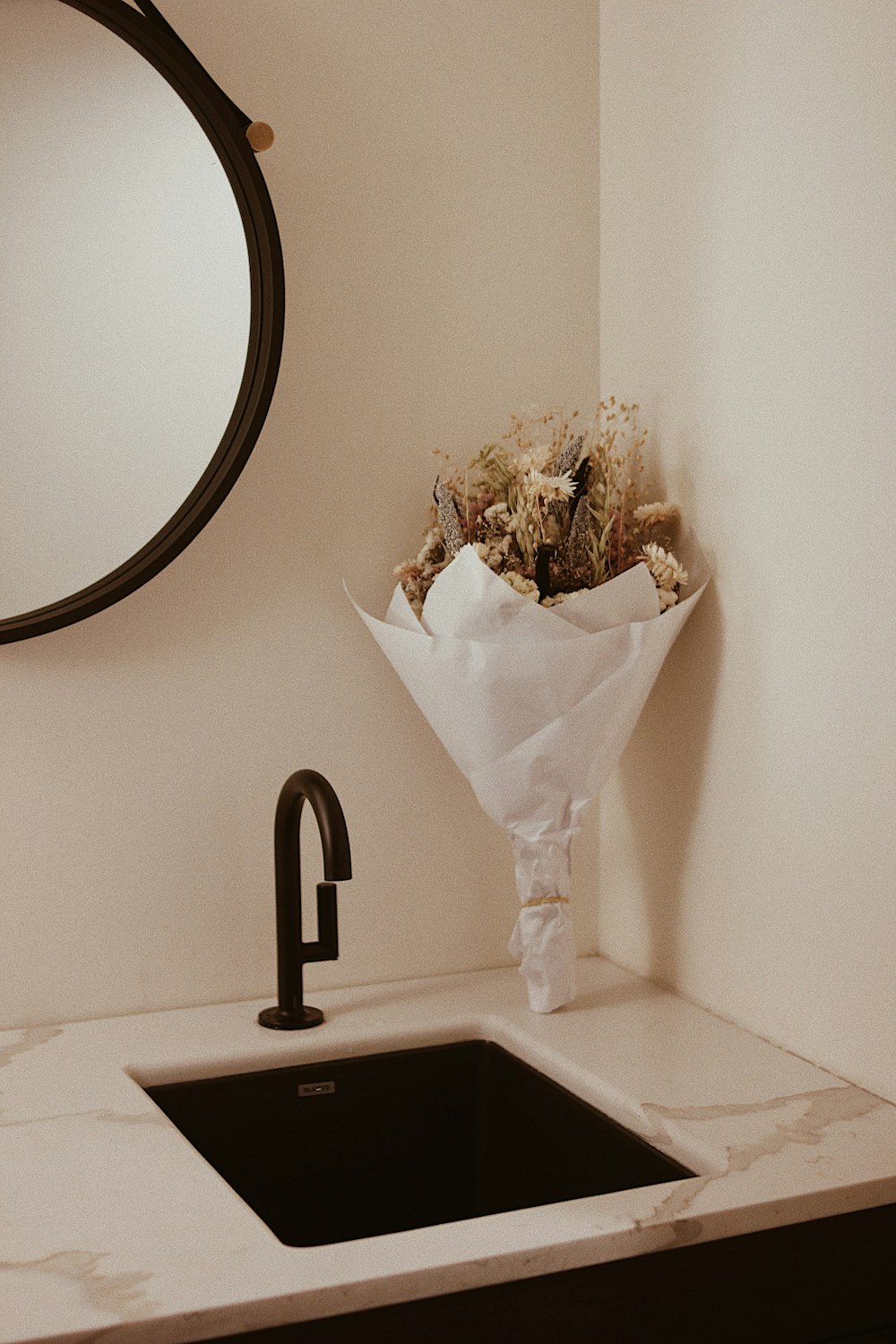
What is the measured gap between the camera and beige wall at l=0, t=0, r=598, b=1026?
1438mm

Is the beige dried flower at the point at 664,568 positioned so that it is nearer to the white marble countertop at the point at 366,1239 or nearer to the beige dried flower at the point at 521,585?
the beige dried flower at the point at 521,585

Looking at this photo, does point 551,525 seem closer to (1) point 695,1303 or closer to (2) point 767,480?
(2) point 767,480

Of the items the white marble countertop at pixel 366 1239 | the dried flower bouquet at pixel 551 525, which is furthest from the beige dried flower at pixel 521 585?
the white marble countertop at pixel 366 1239

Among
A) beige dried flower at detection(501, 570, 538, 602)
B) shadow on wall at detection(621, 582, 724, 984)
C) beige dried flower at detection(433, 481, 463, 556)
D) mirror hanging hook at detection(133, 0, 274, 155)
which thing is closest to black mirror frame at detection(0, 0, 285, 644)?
mirror hanging hook at detection(133, 0, 274, 155)

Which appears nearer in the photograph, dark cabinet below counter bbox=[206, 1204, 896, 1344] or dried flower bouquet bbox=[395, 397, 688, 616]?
dark cabinet below counter bbox=[206, 1204, 896, 1344]

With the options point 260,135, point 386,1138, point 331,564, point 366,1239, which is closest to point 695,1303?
point 366,1239

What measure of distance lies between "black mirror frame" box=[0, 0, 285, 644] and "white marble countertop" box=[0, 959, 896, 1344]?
0.46 meters

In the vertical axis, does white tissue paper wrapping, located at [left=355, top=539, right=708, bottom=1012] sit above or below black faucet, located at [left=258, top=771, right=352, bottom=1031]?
above

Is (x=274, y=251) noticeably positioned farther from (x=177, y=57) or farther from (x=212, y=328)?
(x=177, y=57)

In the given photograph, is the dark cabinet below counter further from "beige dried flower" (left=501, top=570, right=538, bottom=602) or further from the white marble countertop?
"beige dried flower" (left=501, top=570, right=538, bottom=602)

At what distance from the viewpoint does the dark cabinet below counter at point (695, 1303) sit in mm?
916

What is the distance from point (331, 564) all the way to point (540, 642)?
323mm

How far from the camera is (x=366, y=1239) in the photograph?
38.5 inches

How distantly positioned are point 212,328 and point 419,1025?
2.55ft
